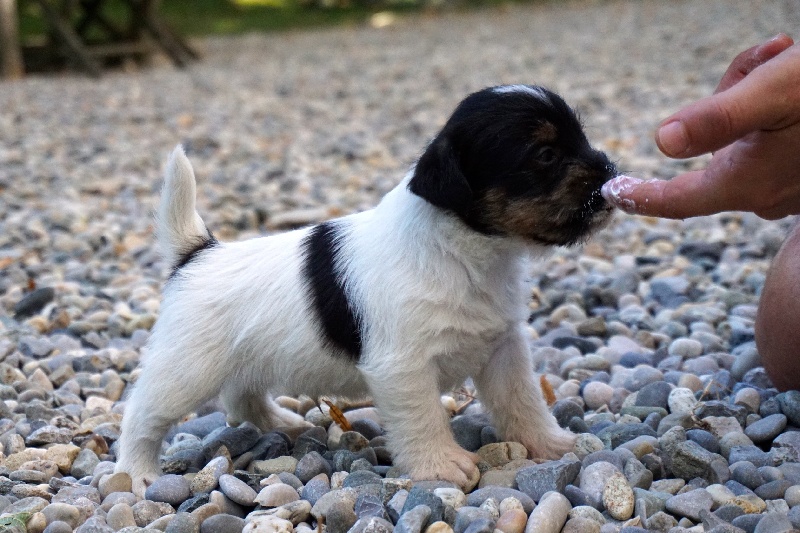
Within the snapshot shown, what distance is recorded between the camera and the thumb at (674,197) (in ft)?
10.2

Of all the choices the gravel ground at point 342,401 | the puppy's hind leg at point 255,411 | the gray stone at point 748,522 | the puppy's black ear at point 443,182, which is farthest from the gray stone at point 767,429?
the puppy's hind leg at point 255,411

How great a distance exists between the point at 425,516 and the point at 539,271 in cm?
334

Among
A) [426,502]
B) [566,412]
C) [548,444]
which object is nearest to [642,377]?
[566,412]

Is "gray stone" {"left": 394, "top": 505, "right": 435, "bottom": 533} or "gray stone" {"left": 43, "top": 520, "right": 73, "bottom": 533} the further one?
"gray stone" {"left": 43, "top": 520, "right": 73, "bottom": 533}

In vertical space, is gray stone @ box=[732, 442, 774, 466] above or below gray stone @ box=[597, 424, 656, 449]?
above

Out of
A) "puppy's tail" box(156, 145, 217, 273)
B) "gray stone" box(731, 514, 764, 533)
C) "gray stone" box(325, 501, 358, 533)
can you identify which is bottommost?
"gray stone" box(325, 501, 358, 533)

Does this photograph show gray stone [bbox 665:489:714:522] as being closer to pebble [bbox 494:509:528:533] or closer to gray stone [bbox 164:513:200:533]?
pebble [bbox 494:509:528:533]

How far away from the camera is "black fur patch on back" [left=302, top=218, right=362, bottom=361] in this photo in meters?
3.61

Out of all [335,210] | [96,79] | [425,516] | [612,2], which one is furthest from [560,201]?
[612,2]

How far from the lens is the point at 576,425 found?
3971 millimetres

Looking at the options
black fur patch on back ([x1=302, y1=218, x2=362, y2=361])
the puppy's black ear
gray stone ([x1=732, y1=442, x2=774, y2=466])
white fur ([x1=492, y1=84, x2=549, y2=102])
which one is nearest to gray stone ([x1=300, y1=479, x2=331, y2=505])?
black fur patch on back ([x1=302, y1=218, x2=362, y2=361])

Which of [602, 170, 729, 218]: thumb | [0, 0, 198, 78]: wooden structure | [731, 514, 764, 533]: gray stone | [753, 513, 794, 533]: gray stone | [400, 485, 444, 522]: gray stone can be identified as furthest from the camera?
[0, 0, 198, 78]: wooden structure

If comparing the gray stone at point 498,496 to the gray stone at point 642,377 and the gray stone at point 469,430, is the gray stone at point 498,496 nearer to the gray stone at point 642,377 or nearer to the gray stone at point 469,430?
the gray stone at point 469,430

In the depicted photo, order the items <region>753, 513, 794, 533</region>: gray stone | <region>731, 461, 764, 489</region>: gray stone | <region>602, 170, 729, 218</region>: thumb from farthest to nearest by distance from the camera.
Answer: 1. <region>731, 461, 764, 489</region>: gray stone
2. <region>602, 170, 729, 218</region>: thumb
3. <region>753, 513, 794, 533</region>: gray stone
